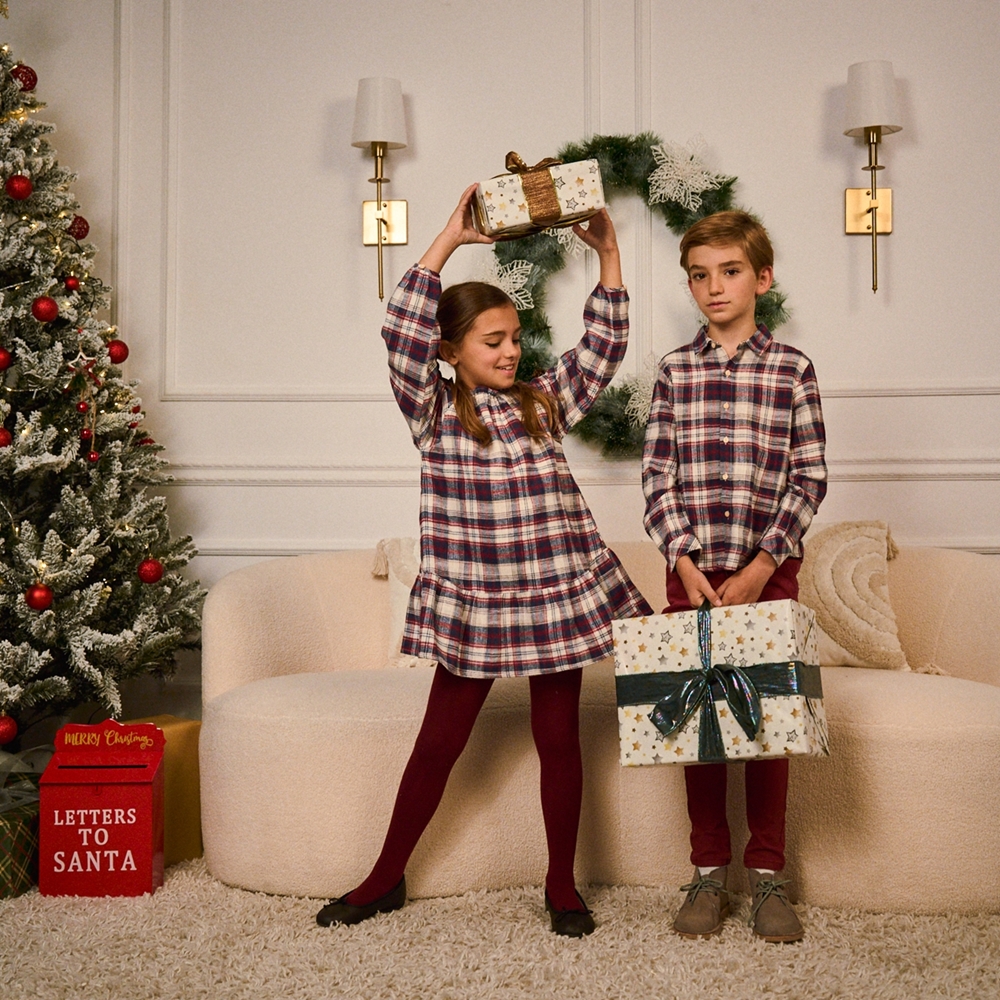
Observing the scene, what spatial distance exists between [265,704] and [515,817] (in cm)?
60

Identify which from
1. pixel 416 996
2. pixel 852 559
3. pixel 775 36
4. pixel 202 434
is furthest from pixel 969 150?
pixel 416 996

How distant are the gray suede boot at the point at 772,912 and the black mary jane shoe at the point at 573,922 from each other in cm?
31

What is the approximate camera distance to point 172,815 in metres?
2.62

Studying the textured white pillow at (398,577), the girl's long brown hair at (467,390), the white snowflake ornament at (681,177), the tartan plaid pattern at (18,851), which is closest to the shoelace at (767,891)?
the girl's long brown hair at (467,390)

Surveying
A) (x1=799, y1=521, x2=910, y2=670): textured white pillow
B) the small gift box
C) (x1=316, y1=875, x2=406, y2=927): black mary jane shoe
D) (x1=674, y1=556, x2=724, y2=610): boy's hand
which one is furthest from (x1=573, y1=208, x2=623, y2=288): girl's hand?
(x1=316, y1=875, x2=406, y2=927): black mary jane shoe

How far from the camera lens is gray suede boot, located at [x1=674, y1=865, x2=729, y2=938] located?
206 cm

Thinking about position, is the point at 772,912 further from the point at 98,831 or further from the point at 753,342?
the point at 98,831

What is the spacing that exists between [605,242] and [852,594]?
1.10 meters

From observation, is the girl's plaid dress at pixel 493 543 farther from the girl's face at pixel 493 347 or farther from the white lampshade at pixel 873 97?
the white lampshade at pixel 873 97

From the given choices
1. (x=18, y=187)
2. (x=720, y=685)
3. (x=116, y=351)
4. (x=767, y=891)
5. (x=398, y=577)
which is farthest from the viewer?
(x=116, y=351)

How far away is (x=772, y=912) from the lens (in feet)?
6.72

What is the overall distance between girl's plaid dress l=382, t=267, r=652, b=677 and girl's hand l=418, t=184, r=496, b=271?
0.12 feet

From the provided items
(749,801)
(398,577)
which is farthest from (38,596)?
(749,801)

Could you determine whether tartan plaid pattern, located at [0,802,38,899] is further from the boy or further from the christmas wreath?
the christmas wreath
